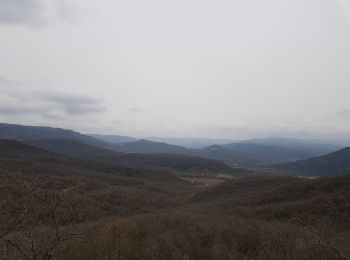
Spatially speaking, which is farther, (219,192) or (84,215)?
(219,192)

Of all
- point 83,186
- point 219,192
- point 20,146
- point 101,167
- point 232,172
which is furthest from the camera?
point 232,172

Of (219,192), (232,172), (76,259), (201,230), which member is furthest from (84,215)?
(232,172)

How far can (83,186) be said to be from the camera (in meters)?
40.8

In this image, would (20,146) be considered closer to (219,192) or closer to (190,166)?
(190,166)

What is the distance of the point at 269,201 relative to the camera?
29.0 m

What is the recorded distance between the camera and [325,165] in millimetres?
173000

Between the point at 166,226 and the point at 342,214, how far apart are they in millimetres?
10799

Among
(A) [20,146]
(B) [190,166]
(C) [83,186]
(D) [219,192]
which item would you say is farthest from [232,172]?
(C) [83,186]

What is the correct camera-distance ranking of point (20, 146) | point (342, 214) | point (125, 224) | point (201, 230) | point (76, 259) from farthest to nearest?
point (20, 146) < point (342, 214) < point (125, 224) < point (201, 230) < point (76, 259)

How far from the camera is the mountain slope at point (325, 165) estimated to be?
161375 millimetres

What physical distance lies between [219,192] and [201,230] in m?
39.0

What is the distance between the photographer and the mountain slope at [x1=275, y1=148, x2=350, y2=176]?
16138 cm

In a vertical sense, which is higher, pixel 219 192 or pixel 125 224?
pixel 125 224

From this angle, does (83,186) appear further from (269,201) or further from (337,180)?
(337,180)
